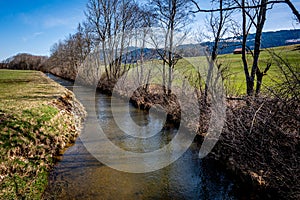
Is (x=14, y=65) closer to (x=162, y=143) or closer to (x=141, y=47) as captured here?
(x=141, y=47)

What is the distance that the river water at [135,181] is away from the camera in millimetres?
5324

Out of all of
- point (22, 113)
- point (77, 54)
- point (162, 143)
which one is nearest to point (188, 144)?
point (162, 143)

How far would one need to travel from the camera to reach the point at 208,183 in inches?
237

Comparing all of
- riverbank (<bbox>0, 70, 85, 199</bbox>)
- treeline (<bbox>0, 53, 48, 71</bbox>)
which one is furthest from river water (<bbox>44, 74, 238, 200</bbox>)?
treeline (<bbox>0, 53, 48, 71</bbox>)

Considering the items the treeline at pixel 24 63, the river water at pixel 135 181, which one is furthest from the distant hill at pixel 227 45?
the treeline at pixel 24 63

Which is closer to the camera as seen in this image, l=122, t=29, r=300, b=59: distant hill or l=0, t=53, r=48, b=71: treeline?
l=122, t=29, r=300, b=59: distant hill

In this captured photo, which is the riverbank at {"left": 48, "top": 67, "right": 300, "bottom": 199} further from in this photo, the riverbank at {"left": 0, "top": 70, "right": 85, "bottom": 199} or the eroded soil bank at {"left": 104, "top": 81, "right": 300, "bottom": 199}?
the riverbank at {"left": 0, "top": 70, "right": 85, "bottom": 199}

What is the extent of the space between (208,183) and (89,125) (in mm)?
6924

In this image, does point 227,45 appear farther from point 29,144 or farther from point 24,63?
point 24,63

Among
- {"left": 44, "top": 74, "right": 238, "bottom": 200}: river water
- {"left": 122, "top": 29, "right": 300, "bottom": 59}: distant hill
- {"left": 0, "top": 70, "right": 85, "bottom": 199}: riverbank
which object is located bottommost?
{"left": 44, "top": 74, "right": 238, "bottom": 200}: river water

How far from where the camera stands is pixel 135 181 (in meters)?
5.89

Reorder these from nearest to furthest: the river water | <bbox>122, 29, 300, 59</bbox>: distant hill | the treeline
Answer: <bbox>122, 29, 300, 59</bbox>: distant hill
the river water
the treeline

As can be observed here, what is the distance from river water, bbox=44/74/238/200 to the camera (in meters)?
5.32

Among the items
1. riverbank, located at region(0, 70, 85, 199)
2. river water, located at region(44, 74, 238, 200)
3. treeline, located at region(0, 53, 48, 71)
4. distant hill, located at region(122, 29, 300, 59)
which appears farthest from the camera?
treeline, located at region(0, 53, 48, 71)
